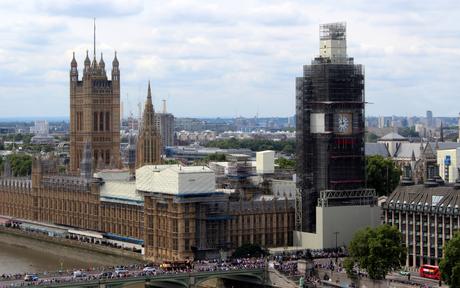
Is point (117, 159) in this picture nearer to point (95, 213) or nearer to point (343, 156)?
point (95, 213)

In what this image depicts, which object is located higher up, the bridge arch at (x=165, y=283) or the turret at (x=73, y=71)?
the turret at (x=73, y=71)

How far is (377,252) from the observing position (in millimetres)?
94625

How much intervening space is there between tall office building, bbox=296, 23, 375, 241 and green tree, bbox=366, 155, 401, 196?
76.5ft

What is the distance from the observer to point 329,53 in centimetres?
11712

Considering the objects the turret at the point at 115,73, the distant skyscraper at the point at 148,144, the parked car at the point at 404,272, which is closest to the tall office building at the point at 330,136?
the parked car at the point at 404,272

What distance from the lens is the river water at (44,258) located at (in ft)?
382

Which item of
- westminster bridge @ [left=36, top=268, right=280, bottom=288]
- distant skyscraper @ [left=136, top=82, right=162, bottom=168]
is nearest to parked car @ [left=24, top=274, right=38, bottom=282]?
westminster bridge @ [left=36, top=268, right=280, bottom=288]

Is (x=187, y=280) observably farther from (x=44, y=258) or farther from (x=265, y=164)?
(x=265, y=164)

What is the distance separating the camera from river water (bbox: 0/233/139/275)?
382ft

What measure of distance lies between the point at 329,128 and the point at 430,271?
74.8 ft

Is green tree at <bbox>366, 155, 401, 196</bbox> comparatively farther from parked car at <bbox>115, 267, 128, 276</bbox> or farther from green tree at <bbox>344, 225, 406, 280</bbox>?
parked car at <bbox>115, 267, 128, 276</bbox>

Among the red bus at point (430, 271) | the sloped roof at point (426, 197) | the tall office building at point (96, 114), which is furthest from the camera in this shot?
the tall office building at point (96, 114)

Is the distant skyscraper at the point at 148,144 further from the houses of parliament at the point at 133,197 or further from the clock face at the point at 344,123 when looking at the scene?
the clock face at the point at 344,123

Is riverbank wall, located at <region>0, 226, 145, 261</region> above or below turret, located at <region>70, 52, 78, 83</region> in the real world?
below
